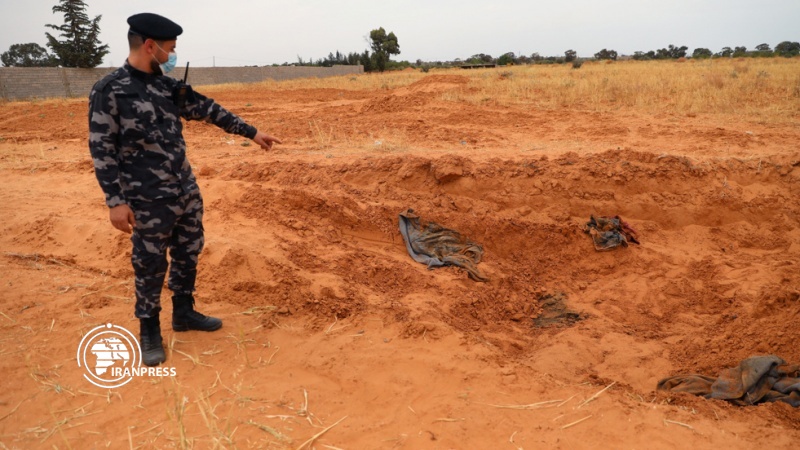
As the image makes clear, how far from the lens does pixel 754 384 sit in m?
3.25

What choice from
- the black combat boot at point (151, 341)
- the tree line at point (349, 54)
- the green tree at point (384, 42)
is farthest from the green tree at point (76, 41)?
the black combat boot at point (151, 341)

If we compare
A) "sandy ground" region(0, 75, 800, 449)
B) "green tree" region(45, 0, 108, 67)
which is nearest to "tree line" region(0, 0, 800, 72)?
"green tree" region(45, 0, 108, 67)

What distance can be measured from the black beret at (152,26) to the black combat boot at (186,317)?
1556mm

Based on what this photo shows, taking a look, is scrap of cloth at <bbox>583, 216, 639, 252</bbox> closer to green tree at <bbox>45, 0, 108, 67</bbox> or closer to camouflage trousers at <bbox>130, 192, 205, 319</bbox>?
camouflage trousers at <bbox>130, 192, 205, 319</bbox>

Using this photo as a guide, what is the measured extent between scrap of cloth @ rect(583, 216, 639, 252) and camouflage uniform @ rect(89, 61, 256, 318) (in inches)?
180

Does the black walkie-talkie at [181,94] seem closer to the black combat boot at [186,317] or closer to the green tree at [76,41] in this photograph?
the black combat boot at [186,317]

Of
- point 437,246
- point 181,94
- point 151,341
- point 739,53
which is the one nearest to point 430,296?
point 437,246

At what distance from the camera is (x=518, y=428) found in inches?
109

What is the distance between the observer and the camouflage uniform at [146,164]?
2.83 meters

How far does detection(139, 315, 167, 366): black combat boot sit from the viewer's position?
3.15 m

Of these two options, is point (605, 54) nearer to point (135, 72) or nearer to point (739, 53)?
point (739, 53)

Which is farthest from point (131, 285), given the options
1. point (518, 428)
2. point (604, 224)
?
point (604, 224)

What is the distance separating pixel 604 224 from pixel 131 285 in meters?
5.02

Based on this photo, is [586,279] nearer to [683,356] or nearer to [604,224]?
[604,224]
